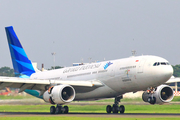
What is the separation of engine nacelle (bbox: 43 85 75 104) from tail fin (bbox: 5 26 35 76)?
13.1 meters

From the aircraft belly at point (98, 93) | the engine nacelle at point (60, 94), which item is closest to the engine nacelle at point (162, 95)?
the aircraft belly at point (98, 93)

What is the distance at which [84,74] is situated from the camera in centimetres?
3966

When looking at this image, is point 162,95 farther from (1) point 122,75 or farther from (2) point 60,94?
(2) point 60,94

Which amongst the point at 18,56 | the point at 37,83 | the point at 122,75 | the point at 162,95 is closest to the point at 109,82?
the point at 122,75

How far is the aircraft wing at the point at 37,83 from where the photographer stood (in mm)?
35406

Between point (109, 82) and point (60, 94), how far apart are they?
16.9ft

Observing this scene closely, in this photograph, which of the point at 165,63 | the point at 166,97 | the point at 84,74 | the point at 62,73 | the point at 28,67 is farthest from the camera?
the point at 28,67

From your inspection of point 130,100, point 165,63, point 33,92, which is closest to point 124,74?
point 165,63

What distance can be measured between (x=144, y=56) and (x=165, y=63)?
255 cm

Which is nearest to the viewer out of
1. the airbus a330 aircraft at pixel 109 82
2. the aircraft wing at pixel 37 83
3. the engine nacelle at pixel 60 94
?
the airbus a330 aircraft at pixel 109 82

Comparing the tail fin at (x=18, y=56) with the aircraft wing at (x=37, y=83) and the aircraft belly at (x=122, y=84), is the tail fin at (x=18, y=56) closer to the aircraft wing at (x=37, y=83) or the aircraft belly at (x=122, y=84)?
the aircraft wing at (x=37, y=83)

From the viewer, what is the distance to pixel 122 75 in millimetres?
34719

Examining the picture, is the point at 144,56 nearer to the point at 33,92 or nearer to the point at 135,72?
the point at 135,72

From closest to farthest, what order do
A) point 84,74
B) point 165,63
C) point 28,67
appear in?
→ 1. point 165,63
2. point 84,74
3. point 28,67
